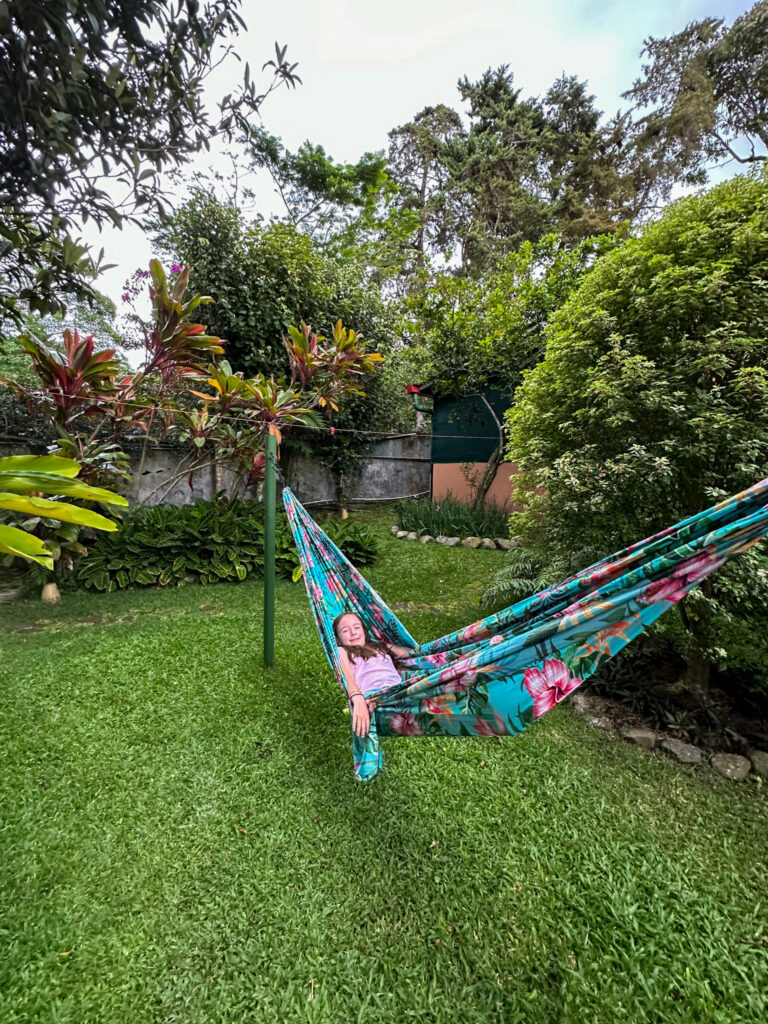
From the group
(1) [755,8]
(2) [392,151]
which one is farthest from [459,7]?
(2) [392,151]

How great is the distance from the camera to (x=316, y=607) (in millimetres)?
1755

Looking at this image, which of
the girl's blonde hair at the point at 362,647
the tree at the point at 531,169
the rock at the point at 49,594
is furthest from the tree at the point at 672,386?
the tree at the point at 531,169

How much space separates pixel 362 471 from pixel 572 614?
6011 mm

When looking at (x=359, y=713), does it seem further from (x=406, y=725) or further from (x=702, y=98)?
(x=702, y=98)

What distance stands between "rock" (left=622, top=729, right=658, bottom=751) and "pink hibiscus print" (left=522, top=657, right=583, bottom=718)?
3.28 ft

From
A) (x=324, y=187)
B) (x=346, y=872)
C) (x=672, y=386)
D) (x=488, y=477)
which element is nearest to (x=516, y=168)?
(x=324, y=187)

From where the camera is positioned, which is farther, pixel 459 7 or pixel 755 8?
pixel 755 8

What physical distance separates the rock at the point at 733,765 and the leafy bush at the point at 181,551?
2798mm

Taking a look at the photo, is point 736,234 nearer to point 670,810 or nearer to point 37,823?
point 670,810

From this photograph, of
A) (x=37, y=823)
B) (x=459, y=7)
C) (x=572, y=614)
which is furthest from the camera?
(x=459, y=7)

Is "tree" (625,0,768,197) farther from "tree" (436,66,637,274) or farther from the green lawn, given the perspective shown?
the green lawn

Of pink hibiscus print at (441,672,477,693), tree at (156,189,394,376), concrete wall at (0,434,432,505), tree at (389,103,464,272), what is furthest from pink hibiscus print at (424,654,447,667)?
tree at (389,103,464,272)

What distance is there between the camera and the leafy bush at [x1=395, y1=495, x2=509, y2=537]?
15.9 ft

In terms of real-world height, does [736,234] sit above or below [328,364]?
above
